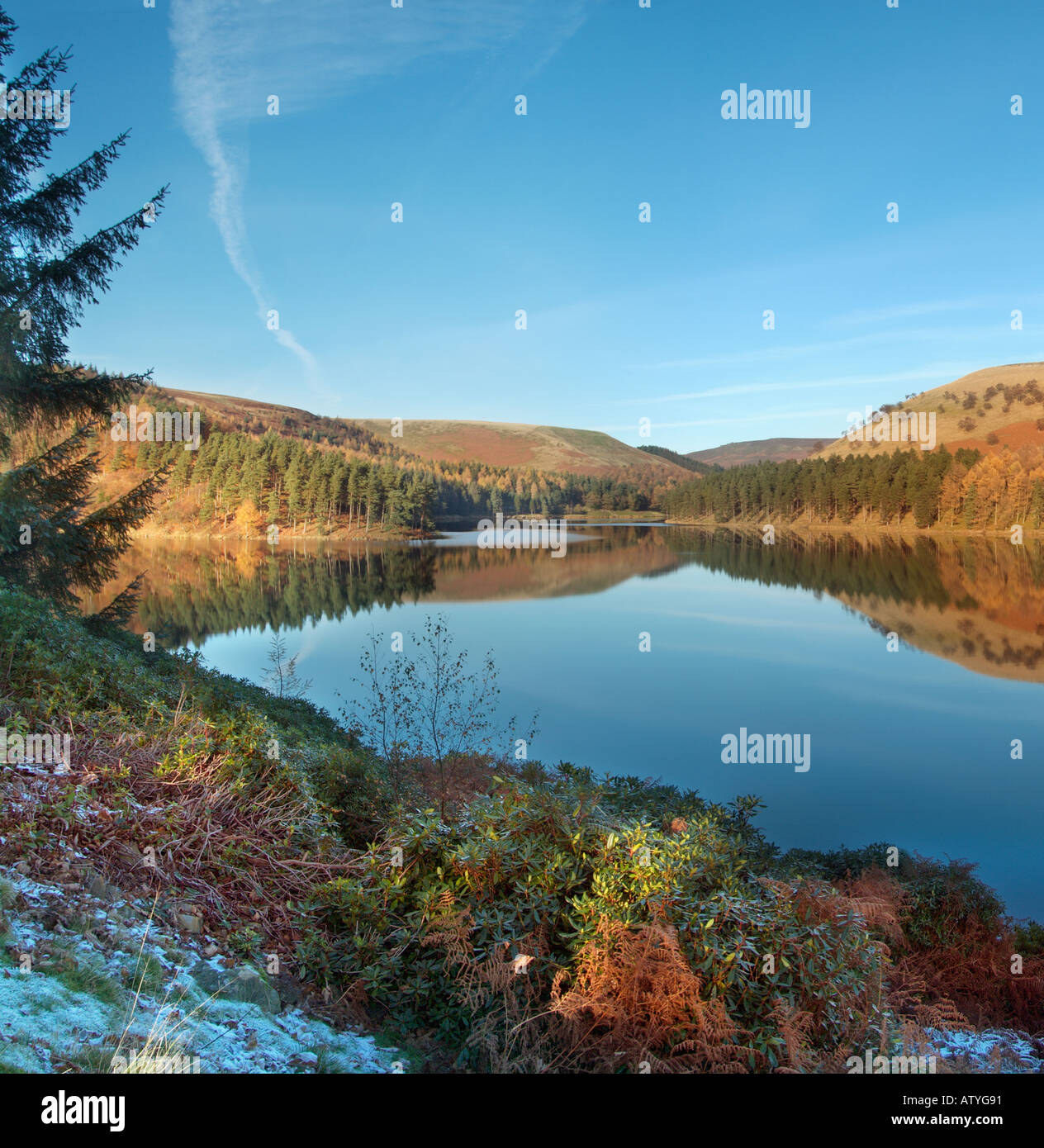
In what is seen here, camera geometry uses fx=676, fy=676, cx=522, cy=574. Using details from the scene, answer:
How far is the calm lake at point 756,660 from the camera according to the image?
1273 cm

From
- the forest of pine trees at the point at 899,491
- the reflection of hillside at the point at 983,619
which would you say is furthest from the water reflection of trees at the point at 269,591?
the forest of pine trees at the point at 899,491

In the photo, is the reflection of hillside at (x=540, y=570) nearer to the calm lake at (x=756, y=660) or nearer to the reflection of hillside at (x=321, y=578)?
the reflection of hillside at (x=321, y=578)

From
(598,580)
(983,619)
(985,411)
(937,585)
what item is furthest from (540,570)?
(985,411)

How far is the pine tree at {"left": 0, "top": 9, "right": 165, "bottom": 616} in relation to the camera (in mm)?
12078

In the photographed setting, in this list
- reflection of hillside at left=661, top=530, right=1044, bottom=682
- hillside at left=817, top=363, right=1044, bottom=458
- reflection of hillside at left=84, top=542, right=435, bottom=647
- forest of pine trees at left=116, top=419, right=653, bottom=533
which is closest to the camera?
reflection of hillside at left=661, top=530, right=1044, bottom=682

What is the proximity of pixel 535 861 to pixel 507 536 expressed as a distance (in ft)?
295

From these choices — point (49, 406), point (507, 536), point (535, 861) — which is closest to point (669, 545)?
point (507, 536)

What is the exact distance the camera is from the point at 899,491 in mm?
84312

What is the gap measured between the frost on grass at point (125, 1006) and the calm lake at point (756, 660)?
938 centimetres

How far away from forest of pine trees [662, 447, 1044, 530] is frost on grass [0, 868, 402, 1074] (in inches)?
3405

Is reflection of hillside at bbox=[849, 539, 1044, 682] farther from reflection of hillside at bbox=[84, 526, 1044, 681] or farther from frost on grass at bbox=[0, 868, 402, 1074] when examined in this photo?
frost on grass at bbox=[0, 868, 402, 1074]

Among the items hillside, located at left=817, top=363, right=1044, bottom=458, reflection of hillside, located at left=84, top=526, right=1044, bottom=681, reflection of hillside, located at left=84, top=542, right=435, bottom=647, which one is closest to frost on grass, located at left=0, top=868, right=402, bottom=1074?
reflection of hillside, located at left=84, top=542, right=435, bottom=647

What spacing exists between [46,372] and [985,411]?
5524 inches

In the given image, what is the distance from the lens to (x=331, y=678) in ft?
69.8
